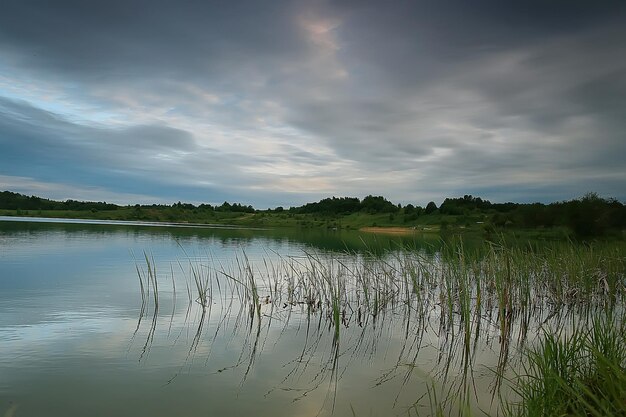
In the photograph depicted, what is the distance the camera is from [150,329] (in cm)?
1035

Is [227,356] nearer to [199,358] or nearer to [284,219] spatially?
[199,358]

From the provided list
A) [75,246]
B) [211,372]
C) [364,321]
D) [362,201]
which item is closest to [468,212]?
[362,201]

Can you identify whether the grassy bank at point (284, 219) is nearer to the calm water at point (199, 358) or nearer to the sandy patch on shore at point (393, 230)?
the sandy patch on shore at point (393, 230)

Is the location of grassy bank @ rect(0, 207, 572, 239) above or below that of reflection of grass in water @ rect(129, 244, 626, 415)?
above

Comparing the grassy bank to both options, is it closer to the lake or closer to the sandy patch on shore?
the sandy patch on shore

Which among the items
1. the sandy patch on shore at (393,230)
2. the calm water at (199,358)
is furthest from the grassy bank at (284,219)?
the calm water at (199,358)

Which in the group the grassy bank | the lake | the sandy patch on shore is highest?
the grassy bank

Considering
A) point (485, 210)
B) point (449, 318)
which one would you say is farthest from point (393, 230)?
point (449, 318)

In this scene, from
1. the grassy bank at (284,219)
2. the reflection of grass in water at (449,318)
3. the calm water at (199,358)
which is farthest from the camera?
the grassy bank at (284,219)

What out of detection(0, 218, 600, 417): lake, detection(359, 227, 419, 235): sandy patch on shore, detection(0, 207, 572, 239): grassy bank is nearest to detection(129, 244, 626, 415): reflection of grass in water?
detection(0, 218, 600, 417): lake

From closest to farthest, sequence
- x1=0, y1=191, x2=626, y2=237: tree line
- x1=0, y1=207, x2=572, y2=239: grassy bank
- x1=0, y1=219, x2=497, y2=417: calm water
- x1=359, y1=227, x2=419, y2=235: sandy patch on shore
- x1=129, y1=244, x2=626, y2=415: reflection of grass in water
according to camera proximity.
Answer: x1=0, y1=219, x2=497, y2=417: calm water → x1=129, y1=244, x2=626, y2=415: reflection of grass in water → x1=0, y1=191, x2=626, y2=237: tree line → x1=0, y1=207, x2=572, y2=239: grassy bank → x1=359, y1=227, x2=419, y2=235: sandy patch on shore

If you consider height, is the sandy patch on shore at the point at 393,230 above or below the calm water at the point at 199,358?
above

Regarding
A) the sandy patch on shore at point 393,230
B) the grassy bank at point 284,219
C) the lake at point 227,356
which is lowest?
the lake at point 227,356

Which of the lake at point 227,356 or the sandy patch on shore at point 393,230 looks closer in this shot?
the lake at point 227,356
